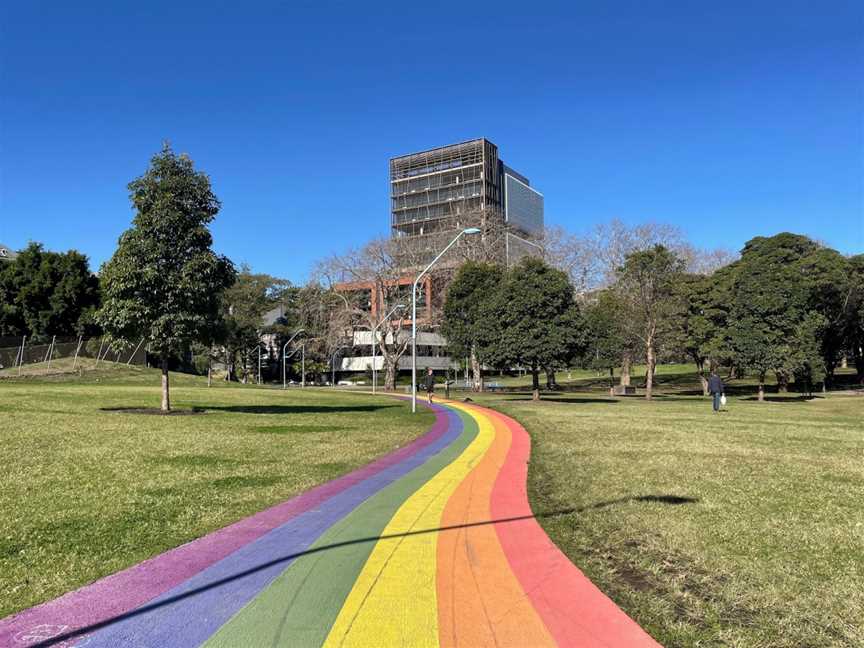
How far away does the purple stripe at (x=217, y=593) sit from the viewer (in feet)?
12.3

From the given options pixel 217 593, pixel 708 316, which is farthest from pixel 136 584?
pixel 708 316

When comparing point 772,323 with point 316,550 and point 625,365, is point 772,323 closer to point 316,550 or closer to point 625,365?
point 625,365

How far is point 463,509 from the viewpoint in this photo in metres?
7.48

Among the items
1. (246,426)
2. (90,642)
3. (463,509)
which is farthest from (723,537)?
(246,426)

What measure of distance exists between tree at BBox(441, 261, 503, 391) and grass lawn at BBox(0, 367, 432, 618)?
2484cm

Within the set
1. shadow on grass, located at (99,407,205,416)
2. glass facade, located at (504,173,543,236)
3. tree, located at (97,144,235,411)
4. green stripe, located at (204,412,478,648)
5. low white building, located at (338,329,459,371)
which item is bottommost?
shadow on grass, located at (99,407,205,416)

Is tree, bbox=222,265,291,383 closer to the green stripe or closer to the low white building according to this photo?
the low white building

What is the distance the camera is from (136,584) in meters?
4.65

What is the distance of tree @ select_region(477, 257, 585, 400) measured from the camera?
30297mm

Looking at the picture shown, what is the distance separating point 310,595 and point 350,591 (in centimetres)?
31

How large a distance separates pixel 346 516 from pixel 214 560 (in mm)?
1966

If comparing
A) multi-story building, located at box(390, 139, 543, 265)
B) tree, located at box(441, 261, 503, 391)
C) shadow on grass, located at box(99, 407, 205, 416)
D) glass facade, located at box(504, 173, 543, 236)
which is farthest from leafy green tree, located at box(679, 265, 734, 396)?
glass facade, located at box(504, 173, 543, 236)

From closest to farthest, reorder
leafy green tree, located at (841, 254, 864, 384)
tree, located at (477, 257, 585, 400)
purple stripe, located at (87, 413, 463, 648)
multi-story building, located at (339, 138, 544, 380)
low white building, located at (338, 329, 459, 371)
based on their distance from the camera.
Answer: purple stripe, located at (87, 413, 463, 648), tree, located at (477, 257, 585, 400), leafy green tree, located at (841, 254, 864, 384), low white building, located at (338, 329, 459, 371), multi-story building, located at (339, 138, 544, 380)

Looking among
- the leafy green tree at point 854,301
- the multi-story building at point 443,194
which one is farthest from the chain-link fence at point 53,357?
the leafy green tree at point 854,301
